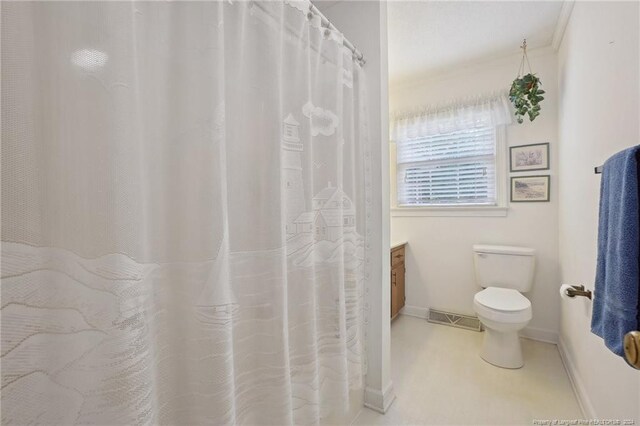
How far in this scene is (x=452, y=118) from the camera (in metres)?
2.65

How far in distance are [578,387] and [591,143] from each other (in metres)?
1.40

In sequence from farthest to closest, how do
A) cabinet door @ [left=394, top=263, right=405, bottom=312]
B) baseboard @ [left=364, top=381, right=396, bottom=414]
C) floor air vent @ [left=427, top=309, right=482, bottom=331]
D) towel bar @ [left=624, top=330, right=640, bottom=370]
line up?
1. cabinet door @ [left=394, top=263, right=405, bottom=312]
2. floor air vent @ [left=427, top=309, right=482, bottom=331]
3. baseboard @ [left=364, top=381, right=396, bottom=414]
4. towel bar @ [left=624, top=330, right=640, bottom=370]

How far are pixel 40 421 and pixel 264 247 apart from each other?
567mm

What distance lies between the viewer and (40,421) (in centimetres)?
48

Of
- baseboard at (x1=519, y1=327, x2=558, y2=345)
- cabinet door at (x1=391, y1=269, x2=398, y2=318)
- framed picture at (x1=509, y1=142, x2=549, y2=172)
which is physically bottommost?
baseboard at (x1=519, y1=327, x2=558, y2=345)

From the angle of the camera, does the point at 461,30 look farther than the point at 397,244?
No

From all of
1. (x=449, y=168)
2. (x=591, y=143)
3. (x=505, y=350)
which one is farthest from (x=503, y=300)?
(x=449, y=168)

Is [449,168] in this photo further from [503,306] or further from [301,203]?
[301,203]

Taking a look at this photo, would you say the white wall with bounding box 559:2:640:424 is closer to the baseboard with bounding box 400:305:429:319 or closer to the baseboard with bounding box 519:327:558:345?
the baseboard with bounding box 519:327:558:345

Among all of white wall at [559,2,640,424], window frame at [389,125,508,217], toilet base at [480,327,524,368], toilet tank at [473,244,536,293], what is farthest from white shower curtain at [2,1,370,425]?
window frame at [389,125,508,217]

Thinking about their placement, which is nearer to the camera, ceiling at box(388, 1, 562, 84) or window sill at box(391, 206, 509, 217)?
ceiling at box(388, 1, 562, 84)

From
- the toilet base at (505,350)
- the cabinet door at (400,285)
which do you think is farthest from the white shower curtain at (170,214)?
the cabinet door at (400,285)

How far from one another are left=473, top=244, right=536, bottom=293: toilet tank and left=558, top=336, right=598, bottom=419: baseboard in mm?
495

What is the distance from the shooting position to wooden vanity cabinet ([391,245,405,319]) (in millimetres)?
2605
